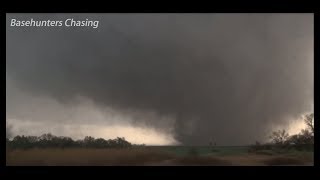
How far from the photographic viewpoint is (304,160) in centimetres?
1459
